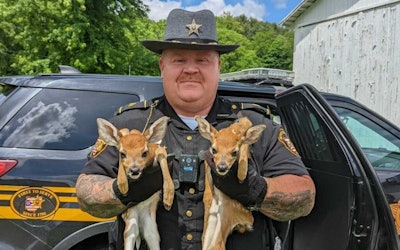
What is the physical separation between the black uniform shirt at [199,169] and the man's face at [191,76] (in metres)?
0.10

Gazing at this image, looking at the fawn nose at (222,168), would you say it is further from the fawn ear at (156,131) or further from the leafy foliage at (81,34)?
the leafy foliage at (81,34)

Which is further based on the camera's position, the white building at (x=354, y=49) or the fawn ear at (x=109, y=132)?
the white building at (x=354, y=49)

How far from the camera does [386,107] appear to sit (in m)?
9.88

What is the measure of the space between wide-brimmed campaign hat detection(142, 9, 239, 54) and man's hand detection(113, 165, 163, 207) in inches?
23.0

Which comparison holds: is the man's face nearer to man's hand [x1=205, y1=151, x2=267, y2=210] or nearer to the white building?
man's hand [x1=205, y1=151, x2=267, y2=210]

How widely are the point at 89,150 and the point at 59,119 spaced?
0.31m

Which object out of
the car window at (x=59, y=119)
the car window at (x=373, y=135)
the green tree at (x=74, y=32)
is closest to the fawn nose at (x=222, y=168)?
the car window at (x=59, y=119)

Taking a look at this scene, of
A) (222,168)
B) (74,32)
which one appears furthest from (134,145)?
(74,32)

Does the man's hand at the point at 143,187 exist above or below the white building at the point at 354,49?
below

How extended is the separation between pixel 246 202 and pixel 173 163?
1.12 feet

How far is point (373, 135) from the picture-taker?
347 cm

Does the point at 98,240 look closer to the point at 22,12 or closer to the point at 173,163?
the point at 173,163

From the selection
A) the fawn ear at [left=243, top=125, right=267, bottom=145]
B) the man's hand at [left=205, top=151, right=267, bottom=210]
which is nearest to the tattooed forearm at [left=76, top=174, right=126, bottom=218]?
the man's hand at [left=205, top=151, right=267, bottom=210]

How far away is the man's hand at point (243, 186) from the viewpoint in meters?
1.68
